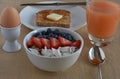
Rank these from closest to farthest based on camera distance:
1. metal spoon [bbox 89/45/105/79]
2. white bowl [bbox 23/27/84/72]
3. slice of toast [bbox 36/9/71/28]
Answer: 1. white bowl [bbox 23/27/84/72]
2. metal spoon [bbox 89/45/105/79]
3. slice of toast [bbox 36/9/71/28]

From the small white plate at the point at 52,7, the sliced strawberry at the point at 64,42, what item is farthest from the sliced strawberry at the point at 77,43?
the small white plate at the point at 52,7

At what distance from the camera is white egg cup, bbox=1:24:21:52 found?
881 millimetres

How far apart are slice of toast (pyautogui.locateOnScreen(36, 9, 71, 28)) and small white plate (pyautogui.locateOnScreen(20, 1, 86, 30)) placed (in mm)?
24

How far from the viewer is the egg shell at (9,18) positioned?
0.85 metres

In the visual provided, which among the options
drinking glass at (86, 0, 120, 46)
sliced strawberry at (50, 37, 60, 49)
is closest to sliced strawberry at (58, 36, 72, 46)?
sliced strawberry at (50, 37, 60, 49)

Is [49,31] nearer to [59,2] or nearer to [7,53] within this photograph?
[7,53]

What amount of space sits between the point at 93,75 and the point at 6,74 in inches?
10.8

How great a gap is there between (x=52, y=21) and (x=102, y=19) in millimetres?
248

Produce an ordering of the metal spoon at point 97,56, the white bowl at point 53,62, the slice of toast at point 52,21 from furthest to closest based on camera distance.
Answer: the slice of toast at point 52,21, the metal spoon at point 97,56, the white bowl at point 53,62

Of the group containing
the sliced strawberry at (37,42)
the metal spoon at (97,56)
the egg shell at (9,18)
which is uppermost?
the egg shell at (9,18)

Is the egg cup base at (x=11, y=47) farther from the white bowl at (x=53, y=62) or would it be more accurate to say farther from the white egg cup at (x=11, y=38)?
the white bowl at (x=53, y=62)

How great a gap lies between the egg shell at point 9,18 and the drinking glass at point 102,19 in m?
0.26

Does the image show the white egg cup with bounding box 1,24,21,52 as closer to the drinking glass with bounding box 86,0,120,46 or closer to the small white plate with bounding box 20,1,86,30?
the small white plate with bounding box 20,1,86,30

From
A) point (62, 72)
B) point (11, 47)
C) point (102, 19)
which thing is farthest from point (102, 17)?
point (11, 47)
